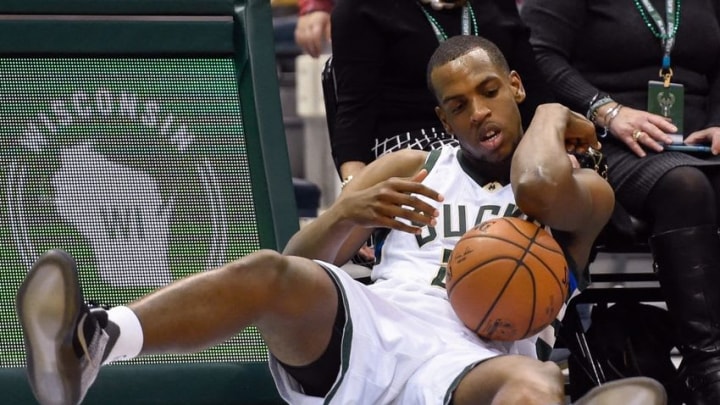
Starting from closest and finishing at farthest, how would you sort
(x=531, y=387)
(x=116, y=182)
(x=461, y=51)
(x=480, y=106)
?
(x=531, y=387), (x=480, y=106), (x=461, y=51), (x=116, y=182)

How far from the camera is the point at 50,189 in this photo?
4242 mm

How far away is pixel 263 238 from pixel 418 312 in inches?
29.6

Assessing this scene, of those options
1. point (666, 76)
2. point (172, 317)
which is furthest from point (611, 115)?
point (172, 317)

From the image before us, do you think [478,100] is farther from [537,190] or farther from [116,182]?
[116,182]

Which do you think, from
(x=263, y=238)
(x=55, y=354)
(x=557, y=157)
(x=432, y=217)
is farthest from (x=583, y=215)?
(x=55, y=354)

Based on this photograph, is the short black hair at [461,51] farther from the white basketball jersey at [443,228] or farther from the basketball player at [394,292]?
the white basketball jersey at [443,228]

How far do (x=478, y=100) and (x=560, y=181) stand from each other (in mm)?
416

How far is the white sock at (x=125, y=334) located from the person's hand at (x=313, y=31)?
7.98 feet

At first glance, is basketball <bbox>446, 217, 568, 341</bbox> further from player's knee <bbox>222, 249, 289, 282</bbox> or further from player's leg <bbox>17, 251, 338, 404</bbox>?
player's knee <bbox>222, 249, 289, 282</bbox>

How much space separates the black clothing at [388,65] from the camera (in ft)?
15.6

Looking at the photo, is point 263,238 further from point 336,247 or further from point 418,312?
point 418,312

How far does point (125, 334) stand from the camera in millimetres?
3236

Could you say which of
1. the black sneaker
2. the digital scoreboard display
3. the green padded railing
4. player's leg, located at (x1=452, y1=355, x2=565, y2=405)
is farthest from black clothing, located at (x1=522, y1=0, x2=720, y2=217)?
the black sneaker

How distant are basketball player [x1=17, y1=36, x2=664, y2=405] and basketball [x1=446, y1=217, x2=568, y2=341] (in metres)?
0.10
